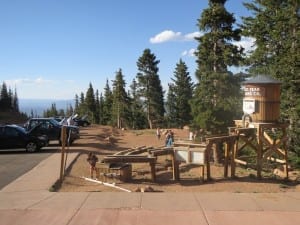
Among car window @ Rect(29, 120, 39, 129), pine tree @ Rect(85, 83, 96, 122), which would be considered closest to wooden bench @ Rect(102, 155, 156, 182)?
car window @ Rect(29, 120, 39, 129)

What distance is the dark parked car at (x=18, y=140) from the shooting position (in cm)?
2597

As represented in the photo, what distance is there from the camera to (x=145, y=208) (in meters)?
9.94

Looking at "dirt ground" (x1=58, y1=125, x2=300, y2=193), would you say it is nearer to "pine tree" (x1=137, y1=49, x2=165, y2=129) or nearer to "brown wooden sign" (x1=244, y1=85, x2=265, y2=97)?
"brown wooden sign" (x1=244, y1=85, x2=265, y2=97)

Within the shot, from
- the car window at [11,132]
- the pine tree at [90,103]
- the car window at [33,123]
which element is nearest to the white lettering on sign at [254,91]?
the car window at [11,132]

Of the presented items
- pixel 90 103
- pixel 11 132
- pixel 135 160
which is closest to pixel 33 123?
pixel 11 132

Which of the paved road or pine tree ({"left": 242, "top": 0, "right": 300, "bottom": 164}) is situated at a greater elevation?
pine tree ({"left": 242, "top": 0, "right": 300, "bottom": 164})

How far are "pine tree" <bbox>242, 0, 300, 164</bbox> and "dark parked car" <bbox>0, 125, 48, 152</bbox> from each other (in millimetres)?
14068

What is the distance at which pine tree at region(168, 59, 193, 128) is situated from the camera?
9081cm

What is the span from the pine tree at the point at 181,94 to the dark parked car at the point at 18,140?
212 ft

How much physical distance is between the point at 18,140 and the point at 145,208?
693 inches

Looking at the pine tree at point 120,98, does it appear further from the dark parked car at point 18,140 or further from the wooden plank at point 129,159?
the wooden plank at point 129,159

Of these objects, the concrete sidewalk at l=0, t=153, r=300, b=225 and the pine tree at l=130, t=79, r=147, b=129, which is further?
→ the pine tree at l=130, t=79, r=147, b=129

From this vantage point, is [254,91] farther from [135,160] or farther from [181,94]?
[181,94]

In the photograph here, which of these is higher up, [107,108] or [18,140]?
[107,108]
